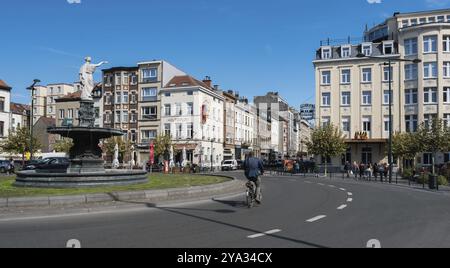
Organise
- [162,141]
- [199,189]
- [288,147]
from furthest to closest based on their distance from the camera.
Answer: [288,147], [162,141], [199,189]

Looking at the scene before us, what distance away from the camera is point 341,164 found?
5516 cm

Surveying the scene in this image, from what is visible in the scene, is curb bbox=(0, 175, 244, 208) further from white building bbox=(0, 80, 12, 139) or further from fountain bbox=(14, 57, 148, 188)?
white building bbox=(0, 80, 12, 139)

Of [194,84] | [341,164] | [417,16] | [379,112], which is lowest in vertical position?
[341,164]

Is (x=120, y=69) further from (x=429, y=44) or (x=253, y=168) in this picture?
(x=253, y=168)

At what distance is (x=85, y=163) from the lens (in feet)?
76.0

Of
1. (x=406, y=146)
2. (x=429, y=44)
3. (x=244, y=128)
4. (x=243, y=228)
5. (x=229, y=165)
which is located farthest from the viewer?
(x=244, y=128)

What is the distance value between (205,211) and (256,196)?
2103mm

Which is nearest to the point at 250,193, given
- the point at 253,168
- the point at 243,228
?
the point at 253,168

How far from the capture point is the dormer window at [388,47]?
179ft

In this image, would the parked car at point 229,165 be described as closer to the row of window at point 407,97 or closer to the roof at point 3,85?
the row of window at point 407,97

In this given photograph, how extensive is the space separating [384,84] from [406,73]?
280 cm

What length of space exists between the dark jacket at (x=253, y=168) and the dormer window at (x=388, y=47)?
151 feet
